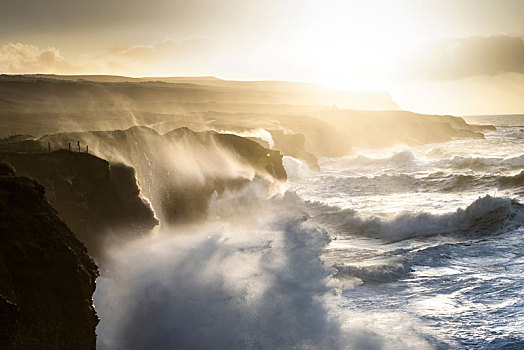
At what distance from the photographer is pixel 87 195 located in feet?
46.7

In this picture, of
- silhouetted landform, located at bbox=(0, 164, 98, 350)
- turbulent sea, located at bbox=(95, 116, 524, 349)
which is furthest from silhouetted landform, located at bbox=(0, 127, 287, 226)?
silhouetted landform, located at bbox=(0, 164, 98, 350)

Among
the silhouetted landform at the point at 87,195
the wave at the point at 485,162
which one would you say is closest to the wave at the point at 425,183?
the wave at the point at 485,162

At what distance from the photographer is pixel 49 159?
567 inches

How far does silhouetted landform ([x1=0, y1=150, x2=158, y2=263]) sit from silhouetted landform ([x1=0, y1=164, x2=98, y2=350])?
5.48 meters

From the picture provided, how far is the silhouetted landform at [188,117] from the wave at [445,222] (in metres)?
20.9

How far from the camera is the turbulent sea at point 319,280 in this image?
10797mm

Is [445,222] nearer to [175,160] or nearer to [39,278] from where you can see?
[175,160]

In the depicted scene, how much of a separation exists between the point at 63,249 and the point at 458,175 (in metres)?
32.4

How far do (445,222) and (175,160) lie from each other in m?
12.3

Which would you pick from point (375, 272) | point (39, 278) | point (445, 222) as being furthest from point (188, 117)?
point (39, 278)

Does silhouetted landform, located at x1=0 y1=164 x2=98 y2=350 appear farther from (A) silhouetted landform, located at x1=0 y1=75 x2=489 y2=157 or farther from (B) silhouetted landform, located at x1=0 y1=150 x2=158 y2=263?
(A) silhouetted landform, located at x1=0 y1=75 x2=489 y2=157

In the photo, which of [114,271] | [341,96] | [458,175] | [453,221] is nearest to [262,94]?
[341,96]

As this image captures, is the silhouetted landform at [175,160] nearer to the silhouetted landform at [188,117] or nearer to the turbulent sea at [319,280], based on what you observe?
the turbulent sea at [319,280]

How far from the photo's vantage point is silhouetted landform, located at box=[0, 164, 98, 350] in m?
6.82
